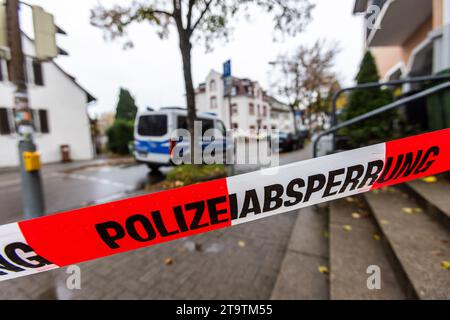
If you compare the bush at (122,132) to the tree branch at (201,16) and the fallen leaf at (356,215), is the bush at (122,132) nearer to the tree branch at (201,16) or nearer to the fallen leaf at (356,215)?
the tree branch at (201,16)

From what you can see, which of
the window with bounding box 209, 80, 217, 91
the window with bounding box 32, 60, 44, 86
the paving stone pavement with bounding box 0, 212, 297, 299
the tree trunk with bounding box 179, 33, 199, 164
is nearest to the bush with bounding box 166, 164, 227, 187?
the tree trunk with bounding box 179, 33, 199, 164

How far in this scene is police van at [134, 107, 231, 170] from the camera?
3.92 feet

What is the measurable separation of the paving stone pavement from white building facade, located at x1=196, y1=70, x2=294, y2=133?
1605 mm

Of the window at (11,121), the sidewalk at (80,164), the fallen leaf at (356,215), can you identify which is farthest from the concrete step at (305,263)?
the window at (11,121)

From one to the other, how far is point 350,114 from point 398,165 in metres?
2.93

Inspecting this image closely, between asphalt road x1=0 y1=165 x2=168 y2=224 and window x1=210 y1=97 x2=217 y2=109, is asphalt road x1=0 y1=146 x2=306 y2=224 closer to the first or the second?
asphalt road x1=0 y1=165 x2=168 y2=224

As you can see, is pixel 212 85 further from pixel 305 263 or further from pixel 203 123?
pixel 305 263

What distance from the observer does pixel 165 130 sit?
157cm

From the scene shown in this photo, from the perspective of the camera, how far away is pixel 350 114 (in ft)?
11.0

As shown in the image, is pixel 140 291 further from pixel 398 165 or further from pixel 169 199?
pixel 398 165

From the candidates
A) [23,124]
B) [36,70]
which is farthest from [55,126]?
[23,124]

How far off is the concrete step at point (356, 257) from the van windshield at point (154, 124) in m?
1.88

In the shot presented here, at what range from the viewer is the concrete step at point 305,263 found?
1.83 meters

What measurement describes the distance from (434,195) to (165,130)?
2.96 m
